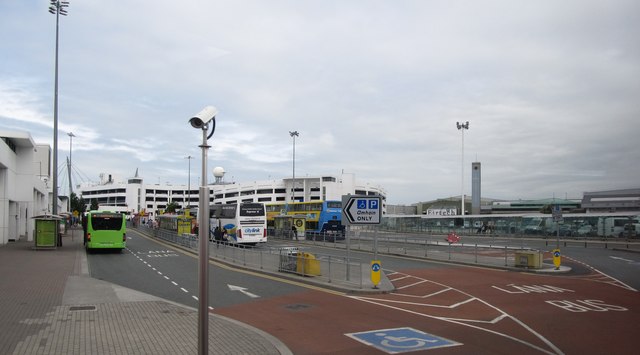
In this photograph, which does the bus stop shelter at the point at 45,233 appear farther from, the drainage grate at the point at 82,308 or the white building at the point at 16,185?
the drainage grate at the point at 82,308

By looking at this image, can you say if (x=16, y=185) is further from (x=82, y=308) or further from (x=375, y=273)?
(x=375, y=273)

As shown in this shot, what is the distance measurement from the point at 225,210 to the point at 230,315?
1138 inches

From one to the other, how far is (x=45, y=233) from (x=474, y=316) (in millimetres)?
29090

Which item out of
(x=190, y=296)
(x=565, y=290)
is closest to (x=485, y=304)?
(x=565, y=290)

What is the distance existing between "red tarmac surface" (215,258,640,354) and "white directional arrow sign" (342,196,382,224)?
8.94 ft

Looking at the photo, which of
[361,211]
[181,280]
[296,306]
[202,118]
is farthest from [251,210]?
[202,118]

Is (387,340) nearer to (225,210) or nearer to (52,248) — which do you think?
(52,248)

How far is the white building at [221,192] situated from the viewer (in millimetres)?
130000

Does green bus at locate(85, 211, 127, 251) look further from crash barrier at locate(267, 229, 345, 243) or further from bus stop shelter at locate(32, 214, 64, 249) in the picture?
crash barrier at locate(267, 229, 345, 243)

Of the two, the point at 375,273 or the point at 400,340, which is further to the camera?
the point at 375,273

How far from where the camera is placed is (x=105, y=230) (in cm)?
3184

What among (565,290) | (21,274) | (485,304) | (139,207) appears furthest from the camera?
(139,207)

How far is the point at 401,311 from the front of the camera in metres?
13.3

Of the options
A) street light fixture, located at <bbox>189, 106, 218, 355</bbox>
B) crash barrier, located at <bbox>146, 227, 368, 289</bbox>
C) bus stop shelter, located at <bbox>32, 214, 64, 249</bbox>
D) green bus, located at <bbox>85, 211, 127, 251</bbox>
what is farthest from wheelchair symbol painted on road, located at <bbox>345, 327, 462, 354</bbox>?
bus stop shelter, located at <bbox>32, 214, 64, 249</bbox>
